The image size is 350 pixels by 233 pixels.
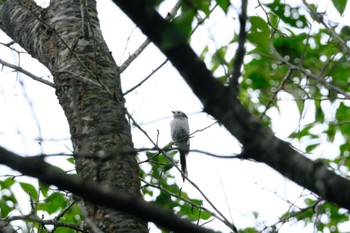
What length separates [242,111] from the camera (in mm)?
1739

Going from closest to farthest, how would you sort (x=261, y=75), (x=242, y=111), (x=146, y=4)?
(x=146, y=4)
(x=242, y=111)
(x=261, y=75)

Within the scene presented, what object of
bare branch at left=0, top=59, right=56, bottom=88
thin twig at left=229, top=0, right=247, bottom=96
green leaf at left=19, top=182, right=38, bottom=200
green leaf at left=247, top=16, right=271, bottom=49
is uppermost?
bare branch at left=0, top=59, right=56, bottom=88

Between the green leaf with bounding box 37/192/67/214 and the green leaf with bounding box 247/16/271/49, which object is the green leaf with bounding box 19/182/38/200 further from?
the green leaf with bounding box 247/16/271/49

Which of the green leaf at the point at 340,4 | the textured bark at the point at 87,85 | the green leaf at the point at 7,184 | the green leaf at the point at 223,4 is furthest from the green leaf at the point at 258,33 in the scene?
the green leaf at the point at 7,184

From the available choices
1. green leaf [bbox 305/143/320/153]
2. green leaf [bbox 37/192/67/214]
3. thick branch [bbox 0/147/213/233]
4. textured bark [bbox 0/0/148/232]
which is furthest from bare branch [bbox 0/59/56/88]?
thick branch [bbox 0/147/213/233]

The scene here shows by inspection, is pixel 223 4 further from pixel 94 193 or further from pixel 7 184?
pixel 7 184

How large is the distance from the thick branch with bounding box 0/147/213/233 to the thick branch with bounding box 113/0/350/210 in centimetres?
38

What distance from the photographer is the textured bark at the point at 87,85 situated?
2.87 m

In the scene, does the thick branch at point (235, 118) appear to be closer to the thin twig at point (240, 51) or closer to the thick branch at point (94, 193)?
the thin twig at point (240, 51)

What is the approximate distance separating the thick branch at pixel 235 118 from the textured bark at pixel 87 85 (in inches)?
33.5

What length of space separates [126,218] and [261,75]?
1.20m

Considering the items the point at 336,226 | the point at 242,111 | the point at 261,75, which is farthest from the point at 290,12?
the point at 336,226

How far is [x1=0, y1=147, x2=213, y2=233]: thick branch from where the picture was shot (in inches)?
55.6

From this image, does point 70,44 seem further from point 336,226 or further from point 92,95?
point 336,226
